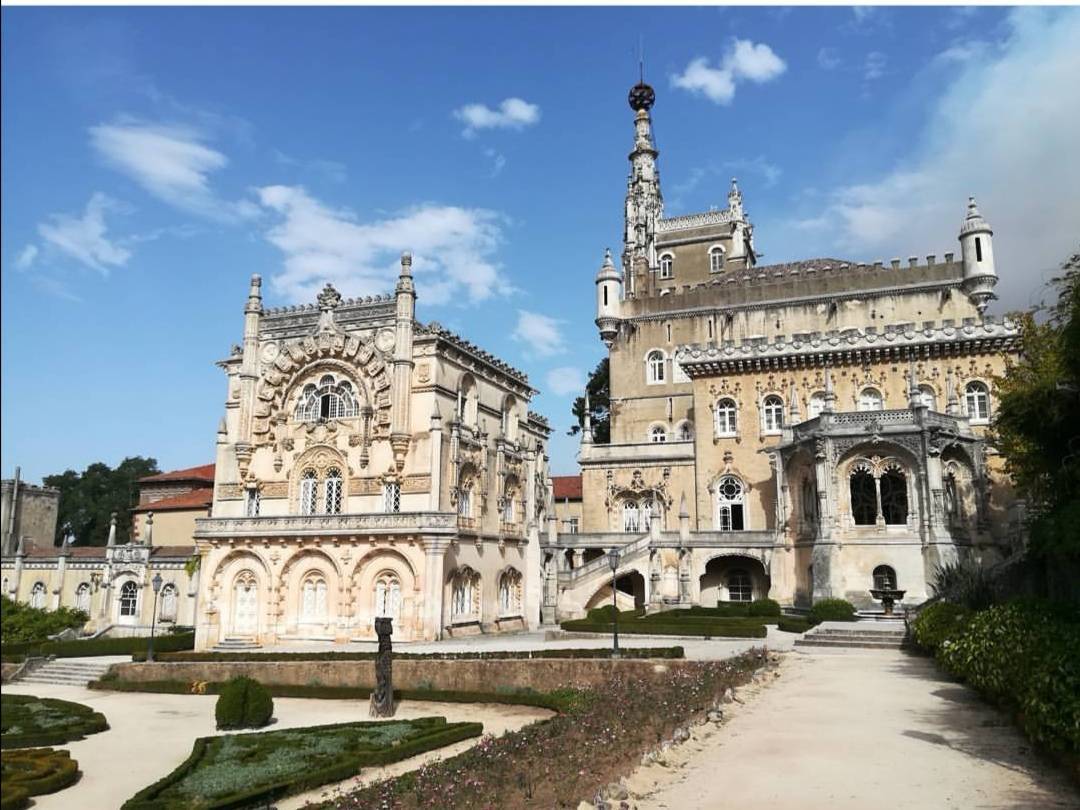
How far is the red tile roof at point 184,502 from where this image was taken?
51631 mm

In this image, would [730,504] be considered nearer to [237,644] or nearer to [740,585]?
[740,585]

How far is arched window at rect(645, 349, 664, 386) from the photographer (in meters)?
51.9

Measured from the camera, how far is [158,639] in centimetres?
3859

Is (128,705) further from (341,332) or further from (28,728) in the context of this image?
(341,332)

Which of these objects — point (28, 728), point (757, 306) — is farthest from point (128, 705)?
point (757, 306)

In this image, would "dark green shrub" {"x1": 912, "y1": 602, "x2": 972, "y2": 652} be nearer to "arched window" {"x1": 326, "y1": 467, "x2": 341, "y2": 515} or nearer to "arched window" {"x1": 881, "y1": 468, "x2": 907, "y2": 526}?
"arched window" {"x1": 881, "y1": 468, "x2": 907, "y2": 526}

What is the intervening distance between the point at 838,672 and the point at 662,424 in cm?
2977

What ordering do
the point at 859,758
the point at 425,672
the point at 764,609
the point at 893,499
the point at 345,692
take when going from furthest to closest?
the point at 893,499
the point at 764,609
the point at 345,692
the point at 425,672
the point at 859,758

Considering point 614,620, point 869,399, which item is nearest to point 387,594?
point 614,620

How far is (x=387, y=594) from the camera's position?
121 ft

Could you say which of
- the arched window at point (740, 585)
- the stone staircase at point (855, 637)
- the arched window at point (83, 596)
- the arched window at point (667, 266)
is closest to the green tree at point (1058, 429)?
the stone staircase at point (855, 637)

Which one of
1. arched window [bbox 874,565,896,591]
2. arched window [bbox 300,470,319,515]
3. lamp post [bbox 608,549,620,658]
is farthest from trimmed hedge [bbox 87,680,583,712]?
arched window [bbox 874,565,896,591]

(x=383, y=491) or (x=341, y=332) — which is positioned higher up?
(x=341, y=332)

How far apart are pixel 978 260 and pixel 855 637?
1100 inches
